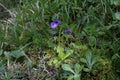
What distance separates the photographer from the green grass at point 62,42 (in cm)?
190

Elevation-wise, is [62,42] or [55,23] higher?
[55,23]

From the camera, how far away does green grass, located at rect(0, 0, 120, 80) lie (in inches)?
75.0

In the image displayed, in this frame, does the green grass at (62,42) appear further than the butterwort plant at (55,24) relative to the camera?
No

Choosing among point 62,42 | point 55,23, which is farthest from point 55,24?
point 62,42

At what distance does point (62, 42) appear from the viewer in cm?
207

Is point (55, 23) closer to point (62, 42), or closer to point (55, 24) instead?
point (55, 24)

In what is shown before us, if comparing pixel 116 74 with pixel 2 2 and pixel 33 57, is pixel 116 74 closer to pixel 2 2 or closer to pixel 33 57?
pixel 33 57

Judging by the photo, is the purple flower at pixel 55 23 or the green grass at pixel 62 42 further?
the purple flower at pixel 55 23

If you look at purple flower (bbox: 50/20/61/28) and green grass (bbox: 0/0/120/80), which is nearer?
green grass (bbox: 0/0/120/80)

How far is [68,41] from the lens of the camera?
2.09m

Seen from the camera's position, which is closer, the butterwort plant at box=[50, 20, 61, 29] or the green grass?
the green grass

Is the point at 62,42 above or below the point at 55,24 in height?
below

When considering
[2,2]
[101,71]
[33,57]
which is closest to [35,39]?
[33,57]

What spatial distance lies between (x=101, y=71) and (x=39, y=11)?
0.69 m
